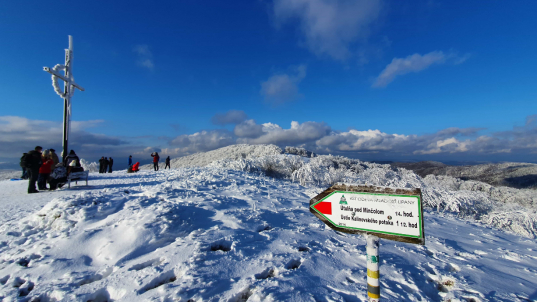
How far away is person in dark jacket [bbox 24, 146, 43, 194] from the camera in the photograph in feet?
28.8

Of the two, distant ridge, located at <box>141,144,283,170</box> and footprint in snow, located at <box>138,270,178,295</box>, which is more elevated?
distant ridge, located at <box>141,144,283,170</box>

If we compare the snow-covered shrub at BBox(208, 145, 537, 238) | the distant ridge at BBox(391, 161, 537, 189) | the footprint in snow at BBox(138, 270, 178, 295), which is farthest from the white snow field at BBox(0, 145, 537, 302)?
the distant ridge at BBox(391, 161, 537, 189)

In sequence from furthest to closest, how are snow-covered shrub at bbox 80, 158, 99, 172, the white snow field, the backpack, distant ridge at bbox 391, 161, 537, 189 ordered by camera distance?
distant ridge at bbox 391, 161, 537, 189 < snow-covered shrub at bbox 80, 158, 99, 172 < the backpack < the white snow field

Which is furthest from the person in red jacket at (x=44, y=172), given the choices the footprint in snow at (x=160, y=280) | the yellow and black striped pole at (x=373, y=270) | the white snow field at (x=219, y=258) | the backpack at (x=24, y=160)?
the yellow and black striped pole at (x=373, y=270)

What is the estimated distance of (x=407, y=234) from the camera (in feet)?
6.91

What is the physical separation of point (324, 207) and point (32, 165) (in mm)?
11694

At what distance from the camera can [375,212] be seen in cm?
225

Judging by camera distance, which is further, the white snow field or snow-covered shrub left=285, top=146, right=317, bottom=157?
snow-covered shrub left=285, top=146, right=317, bottom=157

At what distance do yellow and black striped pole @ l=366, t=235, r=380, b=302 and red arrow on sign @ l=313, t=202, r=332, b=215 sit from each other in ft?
1.59

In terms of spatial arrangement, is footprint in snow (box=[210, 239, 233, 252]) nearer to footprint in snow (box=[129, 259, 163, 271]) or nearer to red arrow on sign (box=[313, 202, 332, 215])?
footprint in snow (box=[129, 259, 163, 271])

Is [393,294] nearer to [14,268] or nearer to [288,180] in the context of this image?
[14,268]

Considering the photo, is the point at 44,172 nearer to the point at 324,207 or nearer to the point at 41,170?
the point at 41,170

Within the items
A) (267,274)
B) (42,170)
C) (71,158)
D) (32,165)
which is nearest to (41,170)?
→ (42,170)

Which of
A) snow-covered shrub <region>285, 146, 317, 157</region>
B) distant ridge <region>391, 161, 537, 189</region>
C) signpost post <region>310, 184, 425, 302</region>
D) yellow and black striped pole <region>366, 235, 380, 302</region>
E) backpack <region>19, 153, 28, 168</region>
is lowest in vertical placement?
distant ridge <region>391, 161, 537, 189</region>
